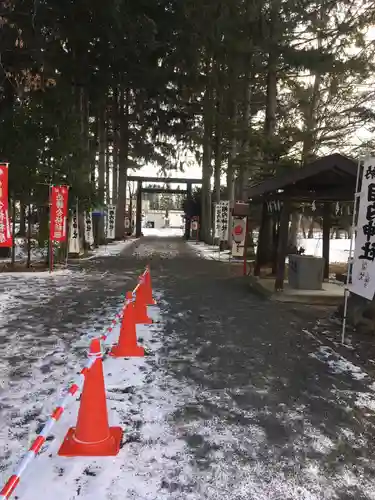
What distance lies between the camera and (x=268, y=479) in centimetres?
313

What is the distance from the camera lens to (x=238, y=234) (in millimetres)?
18625

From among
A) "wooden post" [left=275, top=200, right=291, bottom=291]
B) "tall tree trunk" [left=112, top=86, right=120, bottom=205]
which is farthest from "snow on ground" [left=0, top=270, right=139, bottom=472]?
"tall tree trunk" [left=112, top=86, right=120, bottom=205]

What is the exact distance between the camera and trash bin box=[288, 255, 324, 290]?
36.3 feet

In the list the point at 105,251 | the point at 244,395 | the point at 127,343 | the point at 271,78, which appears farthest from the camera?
the point at 105,251

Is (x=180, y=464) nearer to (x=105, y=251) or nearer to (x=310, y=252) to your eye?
(x=105, y=251)

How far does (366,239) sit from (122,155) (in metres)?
26.2

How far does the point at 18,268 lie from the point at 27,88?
6.08 m

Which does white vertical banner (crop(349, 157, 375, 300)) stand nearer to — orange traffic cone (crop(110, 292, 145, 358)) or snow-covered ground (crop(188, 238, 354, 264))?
orange traffic cone (crop(110, 292, 145, 358))

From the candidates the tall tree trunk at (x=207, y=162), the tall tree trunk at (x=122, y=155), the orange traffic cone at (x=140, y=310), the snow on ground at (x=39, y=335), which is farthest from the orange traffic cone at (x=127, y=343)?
the tall tree trunk at (x=122, y=155)

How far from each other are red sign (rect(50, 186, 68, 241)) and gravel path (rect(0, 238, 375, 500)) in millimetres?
4834

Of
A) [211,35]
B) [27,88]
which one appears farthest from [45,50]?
[211,35]

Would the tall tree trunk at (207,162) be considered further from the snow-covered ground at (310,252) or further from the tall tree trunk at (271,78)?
the tall tree trunk at (271,78)

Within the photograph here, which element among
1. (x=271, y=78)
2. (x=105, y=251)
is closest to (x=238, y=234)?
(x=271, y=78)

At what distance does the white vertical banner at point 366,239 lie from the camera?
6520mm
